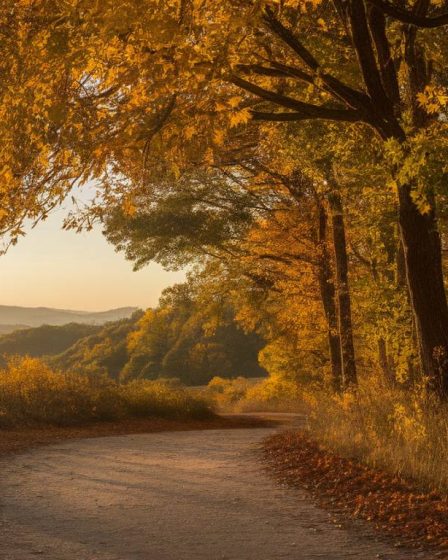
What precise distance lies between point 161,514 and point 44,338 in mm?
111084

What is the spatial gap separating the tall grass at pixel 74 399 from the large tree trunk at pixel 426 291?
1083 centimetres

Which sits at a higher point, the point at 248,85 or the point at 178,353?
the point at 248,85

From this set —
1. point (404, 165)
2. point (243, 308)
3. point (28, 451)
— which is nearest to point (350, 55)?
point (404, 165)

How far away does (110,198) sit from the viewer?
11852 mm

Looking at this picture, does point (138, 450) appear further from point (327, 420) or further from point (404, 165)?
point (404, 165)

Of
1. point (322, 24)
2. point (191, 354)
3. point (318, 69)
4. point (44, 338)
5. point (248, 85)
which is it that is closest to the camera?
point (318, 69)

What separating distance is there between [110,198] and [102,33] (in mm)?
5042

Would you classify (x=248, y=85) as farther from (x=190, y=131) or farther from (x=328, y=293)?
(x=328, y=293)

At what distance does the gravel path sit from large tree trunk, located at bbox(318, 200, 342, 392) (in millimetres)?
10151

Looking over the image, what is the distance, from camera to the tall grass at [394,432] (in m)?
8.38

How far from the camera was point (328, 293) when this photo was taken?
2294 cm

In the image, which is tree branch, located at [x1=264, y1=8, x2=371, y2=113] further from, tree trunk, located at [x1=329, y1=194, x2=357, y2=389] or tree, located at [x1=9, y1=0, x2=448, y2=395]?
tree trunk, located at [x1=329, y1=194, x2=357, y2=389]

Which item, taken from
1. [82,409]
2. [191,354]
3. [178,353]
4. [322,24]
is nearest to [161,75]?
[322,24]

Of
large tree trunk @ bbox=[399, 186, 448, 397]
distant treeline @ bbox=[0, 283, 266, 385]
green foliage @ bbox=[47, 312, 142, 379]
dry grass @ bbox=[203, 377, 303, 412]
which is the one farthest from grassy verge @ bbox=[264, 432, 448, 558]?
green foliage @ bbox=[47, 312, 142, 379]
